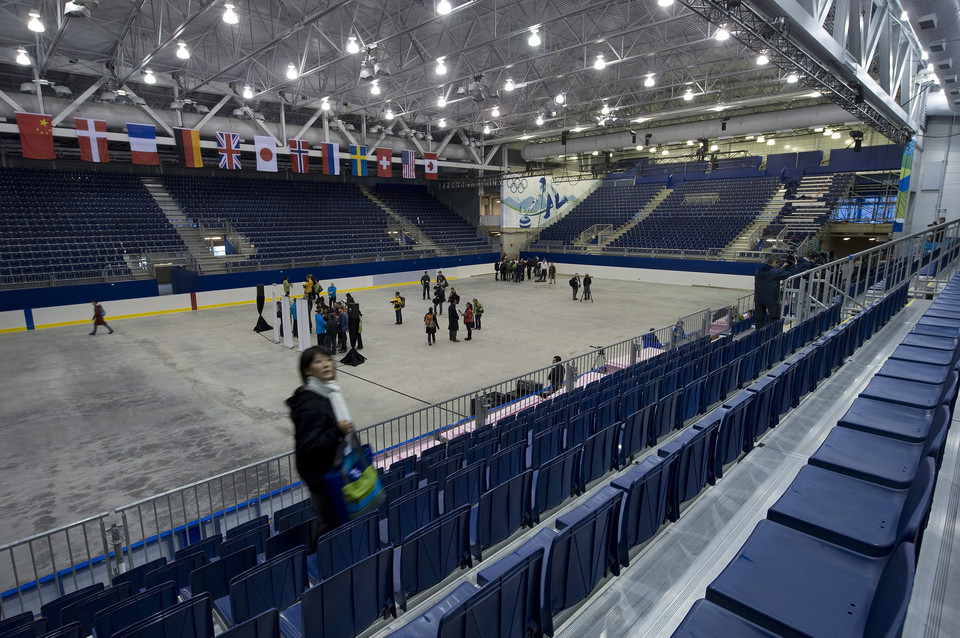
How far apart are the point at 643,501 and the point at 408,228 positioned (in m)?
33.7

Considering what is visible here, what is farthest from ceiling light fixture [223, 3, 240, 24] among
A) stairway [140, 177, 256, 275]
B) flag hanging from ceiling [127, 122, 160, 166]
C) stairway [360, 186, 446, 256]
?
stairway [360, 186, 446, 256]

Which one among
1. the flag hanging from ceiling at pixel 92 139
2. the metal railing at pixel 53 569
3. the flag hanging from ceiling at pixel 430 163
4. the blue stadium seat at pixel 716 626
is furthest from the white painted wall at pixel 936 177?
the flag hanging from ceiling at pixel 92 139

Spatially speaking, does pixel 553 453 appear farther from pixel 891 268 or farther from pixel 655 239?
pixel 655 239

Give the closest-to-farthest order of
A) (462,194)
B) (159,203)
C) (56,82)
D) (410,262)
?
(56,82) < (159,203) < (410,262) < (462,194)

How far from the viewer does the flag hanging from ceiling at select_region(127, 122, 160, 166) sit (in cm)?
2061

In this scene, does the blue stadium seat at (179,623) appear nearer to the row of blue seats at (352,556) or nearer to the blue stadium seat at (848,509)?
the row of blue seats at (352,556)

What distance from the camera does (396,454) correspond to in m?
8.01

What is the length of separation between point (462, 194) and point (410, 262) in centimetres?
1159

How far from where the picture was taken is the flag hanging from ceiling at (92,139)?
19.7m

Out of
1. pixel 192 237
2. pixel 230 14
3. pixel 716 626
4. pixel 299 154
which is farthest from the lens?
pixel 299 154

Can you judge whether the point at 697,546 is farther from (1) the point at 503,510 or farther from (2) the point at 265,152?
(2) the point at 265,152

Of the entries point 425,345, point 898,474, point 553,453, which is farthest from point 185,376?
point 898,474

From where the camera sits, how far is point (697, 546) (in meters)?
3.41

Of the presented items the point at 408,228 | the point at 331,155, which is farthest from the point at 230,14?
the point at 408,228
